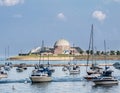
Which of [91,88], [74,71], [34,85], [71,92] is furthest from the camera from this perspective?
[74,71]

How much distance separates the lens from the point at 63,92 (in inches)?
2574

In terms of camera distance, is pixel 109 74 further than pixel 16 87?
Yes

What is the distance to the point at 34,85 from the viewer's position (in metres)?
76.1

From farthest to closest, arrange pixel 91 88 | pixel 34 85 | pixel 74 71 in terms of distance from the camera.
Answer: pixel 74 71 → pixel 34 85 → pixel 91 88

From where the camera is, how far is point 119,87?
7056 centimetres

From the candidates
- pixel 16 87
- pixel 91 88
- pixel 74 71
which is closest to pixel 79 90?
pixel 91 88

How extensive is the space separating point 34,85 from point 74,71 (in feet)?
129

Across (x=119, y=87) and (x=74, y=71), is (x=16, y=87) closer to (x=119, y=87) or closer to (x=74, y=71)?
(x=119, y=87)

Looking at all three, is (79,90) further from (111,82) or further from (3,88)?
(3,88)

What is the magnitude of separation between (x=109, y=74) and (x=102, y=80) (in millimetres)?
7214

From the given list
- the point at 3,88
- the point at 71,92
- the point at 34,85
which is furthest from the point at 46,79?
the point at 71,92

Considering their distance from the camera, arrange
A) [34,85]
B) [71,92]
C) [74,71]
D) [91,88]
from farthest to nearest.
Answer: [74,71], [34,85], [91,88], [71,92]

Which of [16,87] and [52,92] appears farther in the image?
[16,87]

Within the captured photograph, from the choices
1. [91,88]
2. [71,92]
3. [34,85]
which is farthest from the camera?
[34,85]
